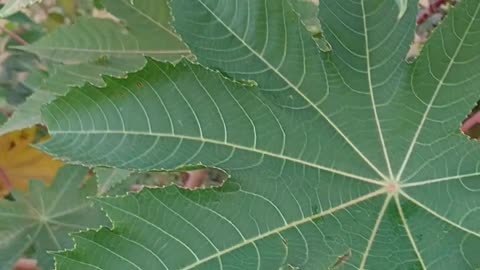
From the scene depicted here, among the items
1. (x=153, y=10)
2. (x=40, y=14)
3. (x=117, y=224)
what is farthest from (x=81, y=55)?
(x=40, y=14)

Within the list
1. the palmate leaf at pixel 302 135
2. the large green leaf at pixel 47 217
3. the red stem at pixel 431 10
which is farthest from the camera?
the large green leaf at pixel 47 217

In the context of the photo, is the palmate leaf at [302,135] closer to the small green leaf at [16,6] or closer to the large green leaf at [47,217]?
the small green leaf at [16,6]

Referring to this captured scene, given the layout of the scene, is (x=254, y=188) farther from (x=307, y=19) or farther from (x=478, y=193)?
(x=307, y=19)

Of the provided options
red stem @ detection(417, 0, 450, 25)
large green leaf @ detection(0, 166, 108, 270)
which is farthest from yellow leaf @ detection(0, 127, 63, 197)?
red stem @ detection(417, 0, 450, 25)

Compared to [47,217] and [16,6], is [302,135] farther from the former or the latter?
[47,217]

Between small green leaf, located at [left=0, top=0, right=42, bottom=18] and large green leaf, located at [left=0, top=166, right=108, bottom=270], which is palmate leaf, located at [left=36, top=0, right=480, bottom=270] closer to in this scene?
small green leaf, located at [left=0, top=0, right=42, bottom=18]

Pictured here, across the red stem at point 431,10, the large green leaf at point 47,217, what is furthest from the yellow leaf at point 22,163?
the red stem at point 431,10

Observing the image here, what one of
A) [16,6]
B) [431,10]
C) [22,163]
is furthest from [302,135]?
[22,163]
